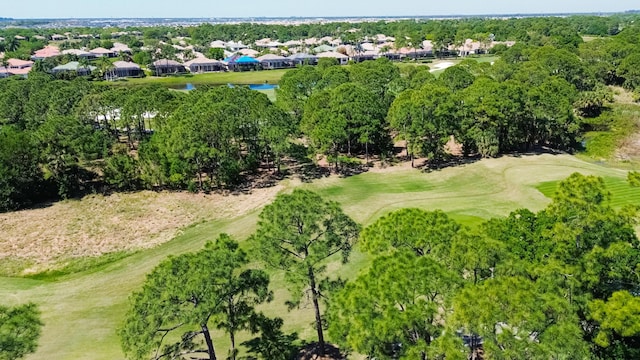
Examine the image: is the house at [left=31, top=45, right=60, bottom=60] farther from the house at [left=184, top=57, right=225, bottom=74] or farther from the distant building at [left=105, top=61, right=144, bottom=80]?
the house at [left=184, top=57, right=225, bottom=74]

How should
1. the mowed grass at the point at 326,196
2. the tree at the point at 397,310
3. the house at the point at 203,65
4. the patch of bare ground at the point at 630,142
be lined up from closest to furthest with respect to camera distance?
the tree at the point at 397,310 → the mowed grass at the point at 326,196 → the patch of bare ground at the point at 630,142 → the house at the point at 203,65

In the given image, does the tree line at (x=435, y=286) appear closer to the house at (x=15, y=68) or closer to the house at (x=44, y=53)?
the house at (x=15, y=68)

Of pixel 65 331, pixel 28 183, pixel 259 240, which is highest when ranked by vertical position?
pixel 259 240

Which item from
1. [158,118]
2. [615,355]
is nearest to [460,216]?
[615,355]

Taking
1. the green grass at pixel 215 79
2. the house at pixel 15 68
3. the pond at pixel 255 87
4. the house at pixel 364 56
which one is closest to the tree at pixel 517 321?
the pond at pixel 255 87

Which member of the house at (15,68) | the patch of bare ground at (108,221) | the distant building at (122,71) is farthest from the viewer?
the house at (15,68)

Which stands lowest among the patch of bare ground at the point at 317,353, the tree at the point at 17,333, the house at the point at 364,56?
the patch of bare ground at the point at 317,353

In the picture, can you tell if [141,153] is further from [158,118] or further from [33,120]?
[33,120]
